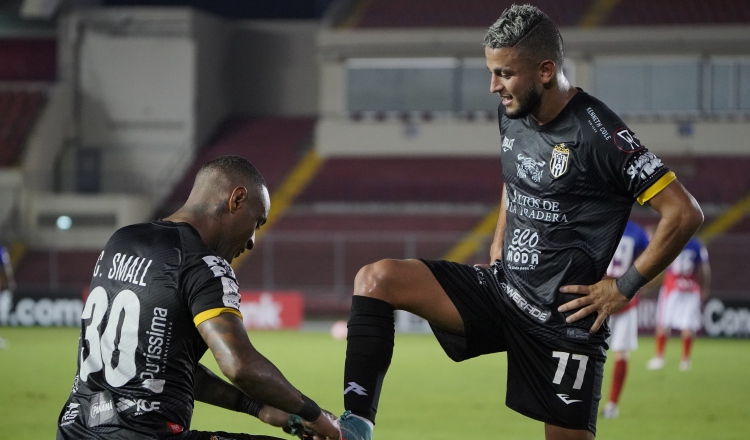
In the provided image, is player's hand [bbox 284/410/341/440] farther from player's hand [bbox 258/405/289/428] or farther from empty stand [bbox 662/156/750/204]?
empty stand [bbox 662/156/750/204]

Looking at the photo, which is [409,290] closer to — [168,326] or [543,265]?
[543,265]

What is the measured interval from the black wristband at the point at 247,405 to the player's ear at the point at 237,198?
90 centimetres

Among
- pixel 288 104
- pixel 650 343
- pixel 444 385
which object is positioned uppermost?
pixel 288 104

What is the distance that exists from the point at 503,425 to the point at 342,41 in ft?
67.6

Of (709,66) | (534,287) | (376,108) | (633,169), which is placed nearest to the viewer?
(633,169)

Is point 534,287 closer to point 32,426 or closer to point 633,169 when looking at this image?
point 633,169

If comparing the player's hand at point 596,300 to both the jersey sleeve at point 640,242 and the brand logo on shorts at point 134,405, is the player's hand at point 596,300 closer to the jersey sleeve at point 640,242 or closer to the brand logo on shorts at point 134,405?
the brand logo on shorts at point 134,405

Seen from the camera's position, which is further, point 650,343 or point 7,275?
point 650,343

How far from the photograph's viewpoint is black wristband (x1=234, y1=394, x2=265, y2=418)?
4.71m

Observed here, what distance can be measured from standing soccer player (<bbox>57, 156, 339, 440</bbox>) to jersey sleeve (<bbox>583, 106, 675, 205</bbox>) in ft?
4.95

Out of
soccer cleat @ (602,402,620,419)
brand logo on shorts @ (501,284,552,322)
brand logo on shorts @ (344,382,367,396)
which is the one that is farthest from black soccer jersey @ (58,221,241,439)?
soccer cleat @ (602,402,620,419)

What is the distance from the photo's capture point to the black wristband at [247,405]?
471 centimetres

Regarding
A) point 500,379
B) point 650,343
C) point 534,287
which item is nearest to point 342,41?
point 650,343

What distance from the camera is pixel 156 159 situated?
97.9ft
